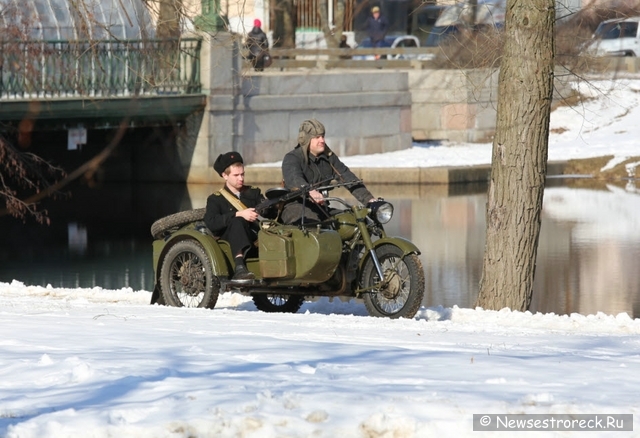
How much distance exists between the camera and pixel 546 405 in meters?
5.96

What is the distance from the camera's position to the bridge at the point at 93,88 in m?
26.7

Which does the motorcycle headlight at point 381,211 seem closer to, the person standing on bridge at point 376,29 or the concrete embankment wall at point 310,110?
the concrete embankment wall at point 310,110

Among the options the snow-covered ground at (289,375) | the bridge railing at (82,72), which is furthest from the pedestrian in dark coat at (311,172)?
the bridge railing at (82,72)

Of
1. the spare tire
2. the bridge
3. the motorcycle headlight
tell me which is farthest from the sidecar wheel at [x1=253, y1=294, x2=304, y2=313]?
the bridge

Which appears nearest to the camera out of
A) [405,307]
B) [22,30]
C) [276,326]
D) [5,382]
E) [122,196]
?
[5,382]

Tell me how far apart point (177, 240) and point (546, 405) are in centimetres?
607

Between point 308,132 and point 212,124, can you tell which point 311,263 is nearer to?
point 308,132

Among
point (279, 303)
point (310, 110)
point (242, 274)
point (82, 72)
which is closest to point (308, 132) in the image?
point (242, 274)

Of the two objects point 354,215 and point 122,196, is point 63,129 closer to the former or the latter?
point 122,196

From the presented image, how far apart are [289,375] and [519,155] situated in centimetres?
640

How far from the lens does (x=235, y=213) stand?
11258 millimetres

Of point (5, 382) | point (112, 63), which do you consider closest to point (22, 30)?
point (112, 63)

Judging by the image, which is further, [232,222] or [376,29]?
[376,29]

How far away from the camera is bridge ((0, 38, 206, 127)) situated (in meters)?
26.7
